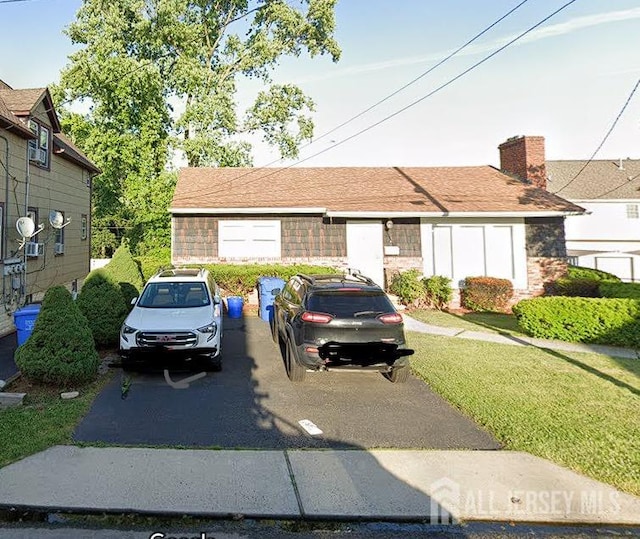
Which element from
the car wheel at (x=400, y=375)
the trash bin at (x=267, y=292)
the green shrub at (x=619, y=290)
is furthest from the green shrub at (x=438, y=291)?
the car wheel at (x=400, y=375)

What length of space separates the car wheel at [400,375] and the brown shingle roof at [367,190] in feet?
30.5

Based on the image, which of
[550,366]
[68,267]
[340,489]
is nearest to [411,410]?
[340,489]

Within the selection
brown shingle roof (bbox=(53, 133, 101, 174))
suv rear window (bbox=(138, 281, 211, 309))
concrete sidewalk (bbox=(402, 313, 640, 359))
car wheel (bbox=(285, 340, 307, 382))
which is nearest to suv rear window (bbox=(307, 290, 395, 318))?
car wheel (bbox=(285, 340, 307, 382))

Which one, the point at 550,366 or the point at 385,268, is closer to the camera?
the point at 550,366

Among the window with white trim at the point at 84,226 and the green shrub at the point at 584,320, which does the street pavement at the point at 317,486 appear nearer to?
the green shrub at the point at 584,320

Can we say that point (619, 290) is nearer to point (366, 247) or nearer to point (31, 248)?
point (366, 247)

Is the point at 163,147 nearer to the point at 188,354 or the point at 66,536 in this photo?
the point at 188,354

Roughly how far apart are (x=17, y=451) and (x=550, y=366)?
805 centimetres

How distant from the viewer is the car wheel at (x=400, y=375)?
615 centimetres

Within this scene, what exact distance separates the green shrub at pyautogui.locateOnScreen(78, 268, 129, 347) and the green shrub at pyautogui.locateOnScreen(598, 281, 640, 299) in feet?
43.6

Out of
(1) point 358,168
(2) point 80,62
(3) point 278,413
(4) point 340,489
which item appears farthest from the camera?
(2) point 80,62

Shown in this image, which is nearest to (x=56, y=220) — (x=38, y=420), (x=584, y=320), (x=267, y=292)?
(x=267, y=292)

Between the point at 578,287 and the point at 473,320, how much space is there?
14.0ft

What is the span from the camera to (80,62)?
22953 mm
